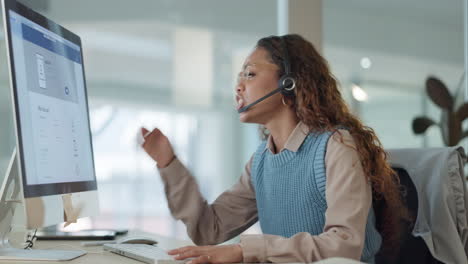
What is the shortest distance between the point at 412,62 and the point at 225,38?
3.30 feet

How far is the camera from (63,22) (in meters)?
2.13

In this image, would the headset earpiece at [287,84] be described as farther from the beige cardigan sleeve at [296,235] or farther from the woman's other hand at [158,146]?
the woman's other hand at [158,146]

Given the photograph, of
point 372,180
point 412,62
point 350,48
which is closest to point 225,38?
point 350,48

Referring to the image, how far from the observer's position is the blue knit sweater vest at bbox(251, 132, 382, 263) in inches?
53.6

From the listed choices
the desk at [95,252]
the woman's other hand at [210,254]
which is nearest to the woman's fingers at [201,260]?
the woman's other hand at [210,254]

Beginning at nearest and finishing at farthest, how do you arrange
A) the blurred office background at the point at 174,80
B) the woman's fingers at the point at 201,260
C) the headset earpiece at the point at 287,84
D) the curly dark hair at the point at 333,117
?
1. the woman's fingers at the point at 201,260
2. the curly dark hair at the point at 333,117
3. the headset earpiece at the point at 287,84
4. the blurred office background at the point at 174,80

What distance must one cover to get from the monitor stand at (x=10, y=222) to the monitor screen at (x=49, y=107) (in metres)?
0.12

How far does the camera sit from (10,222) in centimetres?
123

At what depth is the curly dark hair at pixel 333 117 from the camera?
4.51ft

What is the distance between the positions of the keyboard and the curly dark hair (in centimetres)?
51

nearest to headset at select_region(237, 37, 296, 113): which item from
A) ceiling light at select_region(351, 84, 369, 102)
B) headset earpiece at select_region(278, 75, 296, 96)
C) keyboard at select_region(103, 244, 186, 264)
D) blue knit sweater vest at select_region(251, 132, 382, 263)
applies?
headset earpiece at select_region(278, 75, 296, 96)

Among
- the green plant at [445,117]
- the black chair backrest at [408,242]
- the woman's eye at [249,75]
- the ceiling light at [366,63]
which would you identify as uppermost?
the ceiling light at [366,63]

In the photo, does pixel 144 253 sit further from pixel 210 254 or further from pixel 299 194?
pixel 299 194

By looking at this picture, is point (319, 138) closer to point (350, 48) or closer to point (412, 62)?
point (350, 48)
